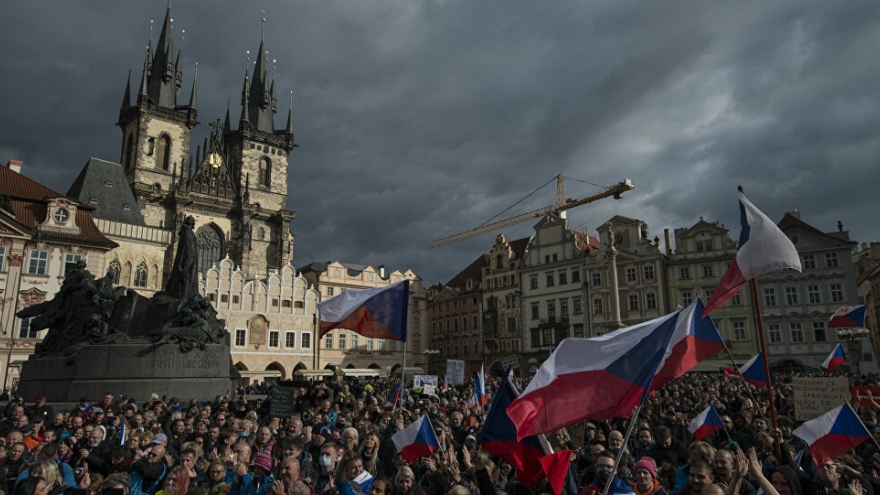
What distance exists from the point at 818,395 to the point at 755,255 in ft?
12.9

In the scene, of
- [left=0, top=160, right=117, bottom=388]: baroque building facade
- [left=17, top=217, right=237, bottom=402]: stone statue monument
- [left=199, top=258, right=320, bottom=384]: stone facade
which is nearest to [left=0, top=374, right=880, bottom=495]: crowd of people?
[left=17, top=217, right=237, bottom=402]: stone statue monument

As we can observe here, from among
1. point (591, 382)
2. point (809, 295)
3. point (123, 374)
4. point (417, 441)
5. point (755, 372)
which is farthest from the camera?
point (809, 295)

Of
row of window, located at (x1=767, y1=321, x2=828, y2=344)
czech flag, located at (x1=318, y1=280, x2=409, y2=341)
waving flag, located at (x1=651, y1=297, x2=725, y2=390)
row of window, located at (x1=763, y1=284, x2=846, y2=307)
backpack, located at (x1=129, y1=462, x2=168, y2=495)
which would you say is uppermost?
row of window, located at (x1=763, y1=284, x2=846, y2=307)

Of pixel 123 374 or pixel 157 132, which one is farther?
pixel 157 132

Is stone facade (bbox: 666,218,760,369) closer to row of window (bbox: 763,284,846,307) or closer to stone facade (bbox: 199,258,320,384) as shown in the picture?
row of window (bbox: 763,284,846,307)

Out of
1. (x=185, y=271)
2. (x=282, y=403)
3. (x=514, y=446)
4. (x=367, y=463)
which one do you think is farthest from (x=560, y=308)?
(x=514, y=446)

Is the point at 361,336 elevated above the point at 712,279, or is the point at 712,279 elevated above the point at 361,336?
the point at 712,279

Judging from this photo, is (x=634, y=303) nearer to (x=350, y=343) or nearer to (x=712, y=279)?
(x=712, y=279)

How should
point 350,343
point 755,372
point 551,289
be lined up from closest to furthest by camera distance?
point 755,372 < point 551,289 < point 350,343

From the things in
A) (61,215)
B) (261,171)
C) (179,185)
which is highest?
(261,171)

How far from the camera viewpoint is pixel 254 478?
Answer: 5.86m

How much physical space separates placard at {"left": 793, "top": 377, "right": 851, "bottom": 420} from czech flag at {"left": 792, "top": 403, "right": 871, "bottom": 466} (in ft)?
7.49

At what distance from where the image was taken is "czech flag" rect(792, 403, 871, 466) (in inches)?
278

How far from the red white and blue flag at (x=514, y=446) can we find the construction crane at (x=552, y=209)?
68.6 metres
